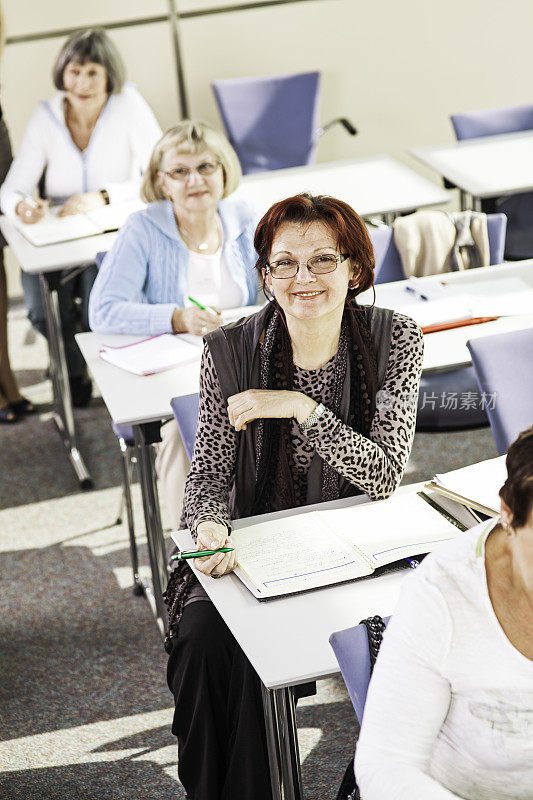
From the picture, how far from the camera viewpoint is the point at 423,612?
1411 mm

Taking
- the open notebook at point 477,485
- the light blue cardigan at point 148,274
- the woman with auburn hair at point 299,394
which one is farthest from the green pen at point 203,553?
the light blue cardigan at point 148,274

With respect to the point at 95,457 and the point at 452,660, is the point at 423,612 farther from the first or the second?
the point at 95,457

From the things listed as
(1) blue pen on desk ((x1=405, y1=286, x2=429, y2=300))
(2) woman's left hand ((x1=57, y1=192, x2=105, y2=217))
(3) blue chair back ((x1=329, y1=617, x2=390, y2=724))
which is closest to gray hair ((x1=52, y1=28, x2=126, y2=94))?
(2) woman's left hand ((x1=57, y1=192, x2=105, y2=217))

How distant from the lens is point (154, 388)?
2.72 meters

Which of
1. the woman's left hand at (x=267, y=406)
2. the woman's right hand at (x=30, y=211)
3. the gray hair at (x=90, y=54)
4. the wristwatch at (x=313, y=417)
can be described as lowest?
the wristwatch at (x=313, y=417)

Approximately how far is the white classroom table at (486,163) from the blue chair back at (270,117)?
0.73 metres

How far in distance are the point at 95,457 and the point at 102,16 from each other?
249 cm

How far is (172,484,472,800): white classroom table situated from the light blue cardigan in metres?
1.29

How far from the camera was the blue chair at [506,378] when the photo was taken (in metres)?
2.38

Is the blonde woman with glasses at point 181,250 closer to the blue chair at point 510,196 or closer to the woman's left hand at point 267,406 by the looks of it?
the woman's left hand at point 267,406

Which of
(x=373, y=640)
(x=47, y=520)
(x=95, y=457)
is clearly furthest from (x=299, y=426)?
(x=95, y=457)

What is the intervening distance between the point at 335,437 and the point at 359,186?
2.31 m

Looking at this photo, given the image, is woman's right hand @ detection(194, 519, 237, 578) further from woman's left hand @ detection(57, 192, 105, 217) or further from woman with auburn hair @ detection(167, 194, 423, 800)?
woman's left hand @ detection(57, 192, 105, 217)

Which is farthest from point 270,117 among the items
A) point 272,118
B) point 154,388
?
point 154,388
